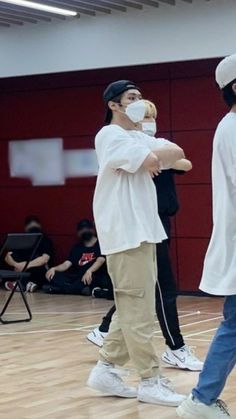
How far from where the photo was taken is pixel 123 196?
4172 millimetres

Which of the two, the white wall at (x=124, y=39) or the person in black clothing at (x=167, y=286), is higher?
the white wall at (x=124, y=39)

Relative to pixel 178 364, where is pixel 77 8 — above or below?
above

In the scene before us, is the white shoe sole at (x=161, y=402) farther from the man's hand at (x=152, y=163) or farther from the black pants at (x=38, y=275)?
the black pants at (x=38, y=275)

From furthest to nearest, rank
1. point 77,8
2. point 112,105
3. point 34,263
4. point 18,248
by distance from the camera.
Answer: point 34,263 < point 77,8 < point 18,248 < point 112,105

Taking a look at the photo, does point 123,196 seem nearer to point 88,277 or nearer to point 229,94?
point 229,94

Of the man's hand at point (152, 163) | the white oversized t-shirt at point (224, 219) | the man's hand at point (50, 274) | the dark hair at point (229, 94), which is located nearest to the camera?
the white oversized t-shirt at point (224, 219)

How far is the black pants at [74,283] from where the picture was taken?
378 inches

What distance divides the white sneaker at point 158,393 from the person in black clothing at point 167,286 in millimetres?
773

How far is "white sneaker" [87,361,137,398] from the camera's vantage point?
4496 millimetres

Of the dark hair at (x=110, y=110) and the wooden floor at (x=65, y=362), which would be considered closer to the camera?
the wooden floor at (x=65, y=362)

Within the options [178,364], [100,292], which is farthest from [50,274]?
[178,364]

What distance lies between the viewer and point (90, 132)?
10438 mm

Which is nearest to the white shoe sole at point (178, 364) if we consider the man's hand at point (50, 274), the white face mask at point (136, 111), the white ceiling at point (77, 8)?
the white face mask at point (136, 111)

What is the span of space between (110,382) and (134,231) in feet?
2.82
